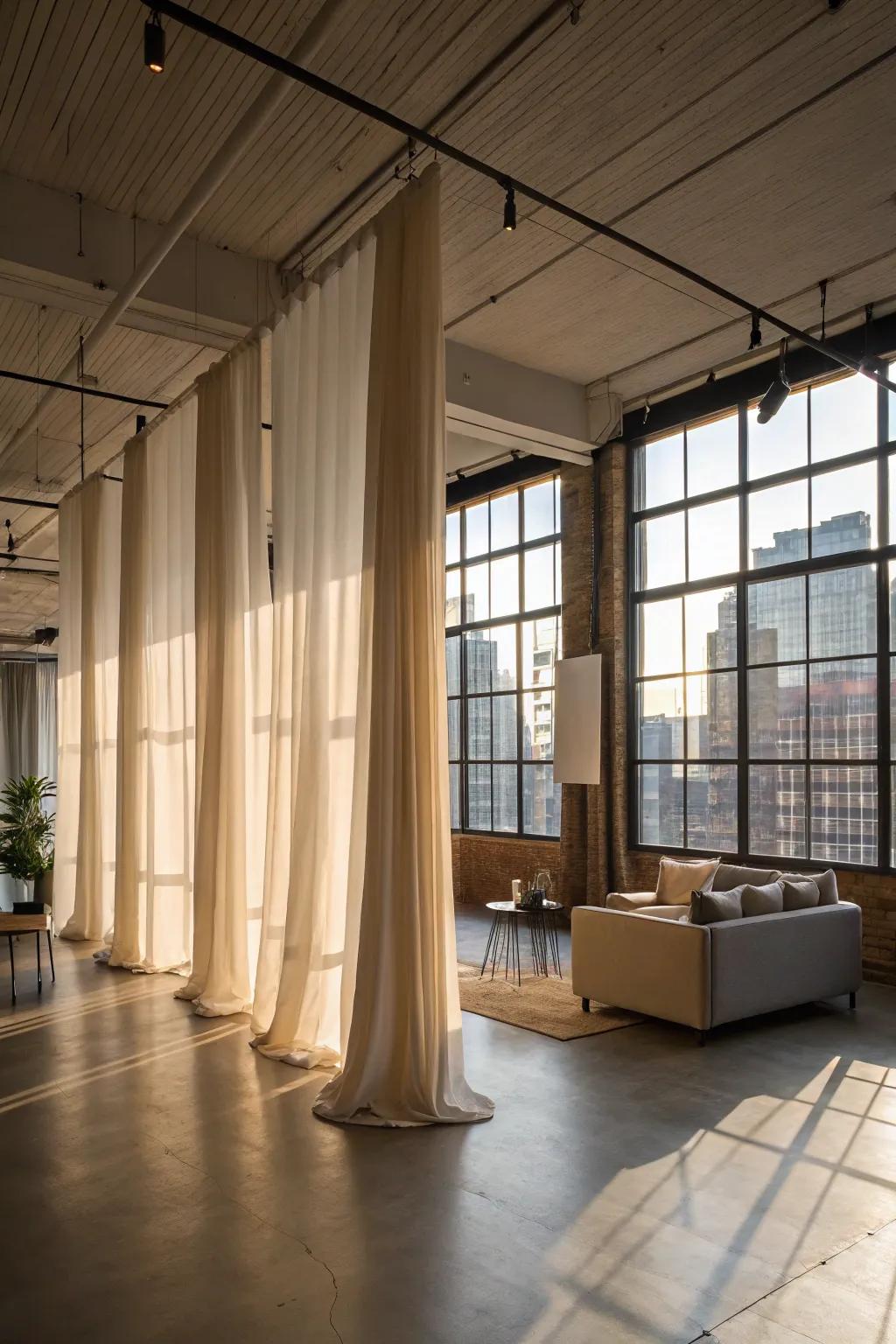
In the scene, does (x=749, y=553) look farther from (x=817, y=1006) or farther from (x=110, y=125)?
(x=110, y=125)

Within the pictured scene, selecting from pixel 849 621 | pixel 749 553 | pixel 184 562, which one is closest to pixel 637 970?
pixel 849 621

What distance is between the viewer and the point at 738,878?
763cm

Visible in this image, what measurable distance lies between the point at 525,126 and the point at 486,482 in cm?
678

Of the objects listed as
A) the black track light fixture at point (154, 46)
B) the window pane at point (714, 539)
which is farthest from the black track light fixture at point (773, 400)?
the black track light fixture at point (154, 46)

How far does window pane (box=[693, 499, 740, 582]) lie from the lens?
9523mm

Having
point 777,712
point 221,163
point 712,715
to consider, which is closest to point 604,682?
point 712,715

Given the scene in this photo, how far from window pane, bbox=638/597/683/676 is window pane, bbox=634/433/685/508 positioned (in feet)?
3.43

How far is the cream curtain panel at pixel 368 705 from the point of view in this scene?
Result: 5.00 metres

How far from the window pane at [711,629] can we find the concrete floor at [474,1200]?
4.12m

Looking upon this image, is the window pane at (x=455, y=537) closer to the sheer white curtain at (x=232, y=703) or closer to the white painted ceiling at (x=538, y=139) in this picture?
the white painted ceiling at (x=538, y=139)

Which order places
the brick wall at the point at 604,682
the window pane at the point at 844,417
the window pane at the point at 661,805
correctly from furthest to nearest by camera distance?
the brick wall at the point at 604,682 → the window pane at the point at 661,805 → the window pane at the point at 844,417

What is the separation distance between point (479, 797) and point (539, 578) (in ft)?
9.75

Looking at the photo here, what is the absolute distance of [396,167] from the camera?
20.4 feet

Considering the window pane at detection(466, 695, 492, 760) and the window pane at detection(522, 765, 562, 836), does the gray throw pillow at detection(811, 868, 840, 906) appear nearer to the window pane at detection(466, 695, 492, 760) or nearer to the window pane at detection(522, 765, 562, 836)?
the window pane at detection(522, 765, 562, 836)
